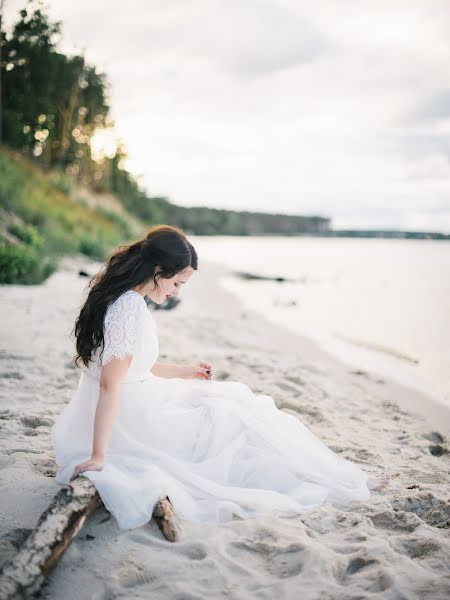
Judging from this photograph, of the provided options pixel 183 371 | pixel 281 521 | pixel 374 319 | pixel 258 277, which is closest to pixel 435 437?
pixel 281 521

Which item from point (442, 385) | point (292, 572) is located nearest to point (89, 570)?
point (292, 572)

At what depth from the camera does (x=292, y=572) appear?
2.23 meters

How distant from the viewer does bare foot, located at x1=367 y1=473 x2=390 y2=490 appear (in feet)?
10.1

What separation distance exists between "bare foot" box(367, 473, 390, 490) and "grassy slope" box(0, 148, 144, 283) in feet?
25.1

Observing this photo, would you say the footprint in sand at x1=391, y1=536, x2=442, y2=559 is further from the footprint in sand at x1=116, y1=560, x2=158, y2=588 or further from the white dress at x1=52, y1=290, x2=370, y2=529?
the footprint in sand at x1=116, y1=560, x2=158, y2=588

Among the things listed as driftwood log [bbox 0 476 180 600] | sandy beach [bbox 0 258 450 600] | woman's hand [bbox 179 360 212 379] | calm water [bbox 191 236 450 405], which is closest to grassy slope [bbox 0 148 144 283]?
sandy beach [bbox 0 258 450 600]

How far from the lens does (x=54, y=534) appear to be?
2.10 metres

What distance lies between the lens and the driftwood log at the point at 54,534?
6.21 feet

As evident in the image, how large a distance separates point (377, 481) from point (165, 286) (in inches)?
73.9

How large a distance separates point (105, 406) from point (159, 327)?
210 inches

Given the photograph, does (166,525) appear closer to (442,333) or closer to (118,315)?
(118,315)

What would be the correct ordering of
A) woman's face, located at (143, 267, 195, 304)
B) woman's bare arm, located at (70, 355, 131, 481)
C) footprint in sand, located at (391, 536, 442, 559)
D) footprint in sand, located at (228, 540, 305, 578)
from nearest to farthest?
1. footprint in sand, located at (228, 540, 305, 578)
2. footprint in sand, located at (391, 536, 442, 559)
3. woman's bare arm, located at (70, 355, 131, 481)
4. woman's face, located at (143, 267, 195, 304)

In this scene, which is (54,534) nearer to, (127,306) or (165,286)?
(127,306)

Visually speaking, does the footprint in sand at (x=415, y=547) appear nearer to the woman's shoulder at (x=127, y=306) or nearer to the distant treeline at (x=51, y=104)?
the woman's shoulder at (x=127, y=306)
